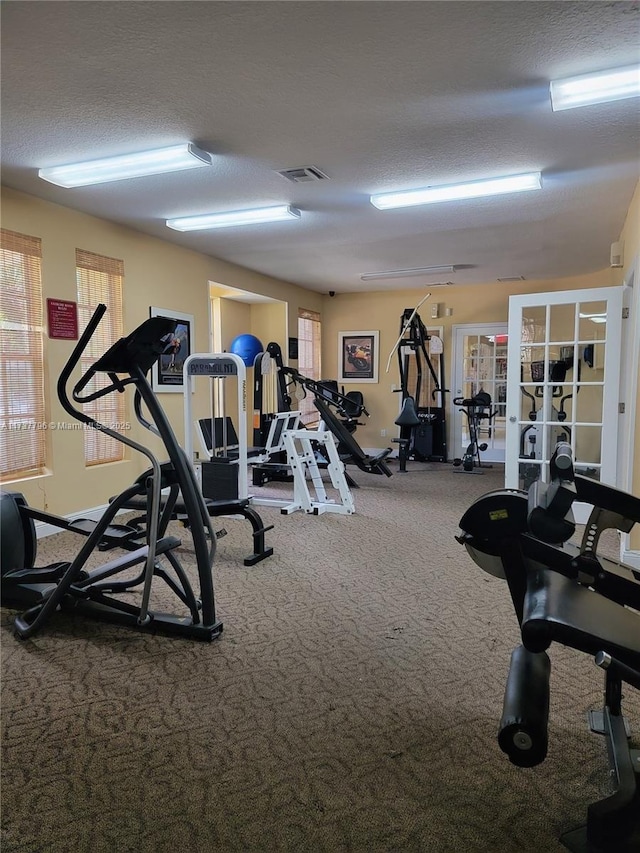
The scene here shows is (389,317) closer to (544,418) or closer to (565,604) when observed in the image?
(544,418)

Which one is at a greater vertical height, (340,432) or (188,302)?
(188,302)

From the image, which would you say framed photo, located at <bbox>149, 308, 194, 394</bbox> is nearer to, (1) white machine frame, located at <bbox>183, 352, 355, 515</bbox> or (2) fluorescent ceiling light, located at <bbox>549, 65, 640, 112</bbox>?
(1) white machine frame, located at <bbox>183, 352, 355, 515</bbox>

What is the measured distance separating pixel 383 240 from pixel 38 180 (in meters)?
3.12

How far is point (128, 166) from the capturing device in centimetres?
355

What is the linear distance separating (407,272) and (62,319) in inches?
170

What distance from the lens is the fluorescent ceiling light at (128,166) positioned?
10.9ft

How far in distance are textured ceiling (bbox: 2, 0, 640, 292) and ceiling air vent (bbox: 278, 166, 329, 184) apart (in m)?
0.09

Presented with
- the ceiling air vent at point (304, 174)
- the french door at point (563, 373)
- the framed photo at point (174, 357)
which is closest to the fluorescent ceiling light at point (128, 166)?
the ceiling air vent at point (304, 174)

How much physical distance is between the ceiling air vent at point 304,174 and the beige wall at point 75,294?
199cm

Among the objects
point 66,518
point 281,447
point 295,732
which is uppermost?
point 281,447

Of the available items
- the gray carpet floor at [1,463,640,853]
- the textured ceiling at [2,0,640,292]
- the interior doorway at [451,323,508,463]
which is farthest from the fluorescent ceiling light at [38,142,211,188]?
the interior doorway at [451,323,508,463]

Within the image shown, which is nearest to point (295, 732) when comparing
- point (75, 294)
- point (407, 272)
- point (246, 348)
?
point (75, 294)

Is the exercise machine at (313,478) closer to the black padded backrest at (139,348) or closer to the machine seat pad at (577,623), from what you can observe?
the black padded backrest at (139,348)

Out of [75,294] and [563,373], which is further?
[563,373]
